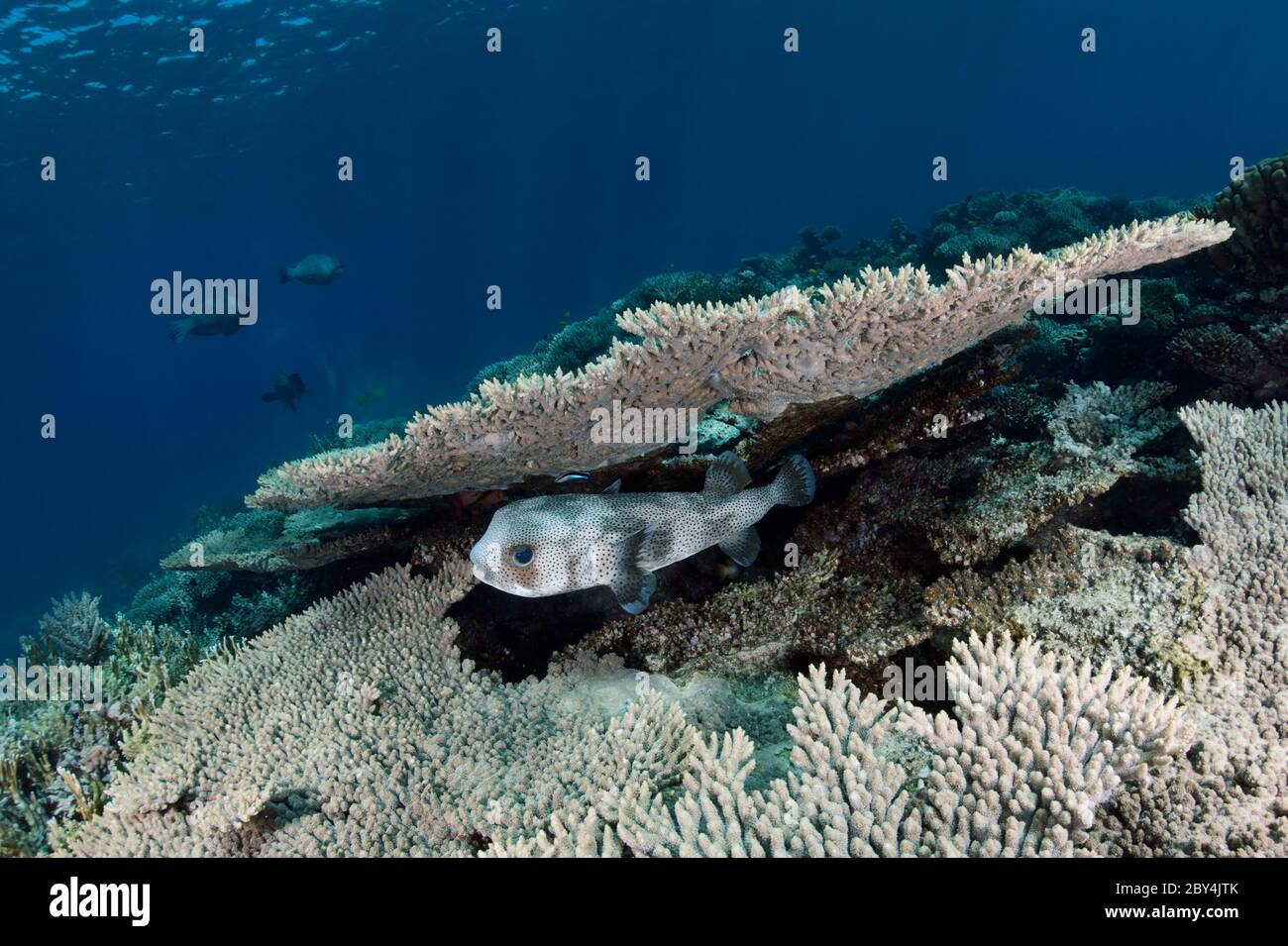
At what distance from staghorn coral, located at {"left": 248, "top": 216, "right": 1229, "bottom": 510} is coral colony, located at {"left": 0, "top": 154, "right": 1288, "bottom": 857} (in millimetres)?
23

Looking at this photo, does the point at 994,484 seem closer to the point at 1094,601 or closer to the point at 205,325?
the point at 1094,601

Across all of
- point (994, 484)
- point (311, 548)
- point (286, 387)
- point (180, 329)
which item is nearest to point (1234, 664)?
point (994, 484)

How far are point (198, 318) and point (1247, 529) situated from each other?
21.5m

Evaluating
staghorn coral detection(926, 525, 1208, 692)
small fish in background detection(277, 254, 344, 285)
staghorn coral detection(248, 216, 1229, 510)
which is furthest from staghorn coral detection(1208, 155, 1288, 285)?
small fish in background detection(277, 254, 344, 285)

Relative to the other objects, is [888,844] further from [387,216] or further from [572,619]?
[387,216]

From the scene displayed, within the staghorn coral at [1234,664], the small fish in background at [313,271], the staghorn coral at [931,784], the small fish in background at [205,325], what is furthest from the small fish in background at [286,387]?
the staghorn coral at [1234,664]

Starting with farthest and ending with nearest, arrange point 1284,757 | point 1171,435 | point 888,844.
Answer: point 1171,435
point 1284,757
point 888,844

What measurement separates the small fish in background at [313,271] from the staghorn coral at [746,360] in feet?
53.6

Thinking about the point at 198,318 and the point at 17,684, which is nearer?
the point at 17,684

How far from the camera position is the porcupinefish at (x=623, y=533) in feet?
11.1

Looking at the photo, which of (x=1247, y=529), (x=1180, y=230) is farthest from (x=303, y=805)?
(x=1180, y=230)

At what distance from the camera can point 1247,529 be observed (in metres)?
3.18

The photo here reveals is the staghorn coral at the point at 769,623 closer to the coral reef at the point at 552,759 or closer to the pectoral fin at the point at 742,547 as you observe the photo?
the pectoral fin at the point at 742,547
